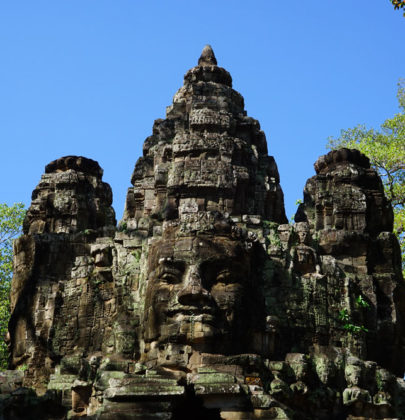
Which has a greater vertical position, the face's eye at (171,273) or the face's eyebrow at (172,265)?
the face's eyebrow at (172,265)

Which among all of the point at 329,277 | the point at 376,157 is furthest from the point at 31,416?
the point at 376,157

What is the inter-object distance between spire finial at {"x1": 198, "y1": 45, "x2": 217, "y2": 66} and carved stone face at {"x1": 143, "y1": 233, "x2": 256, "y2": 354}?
6.61 m

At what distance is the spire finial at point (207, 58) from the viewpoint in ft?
69.5

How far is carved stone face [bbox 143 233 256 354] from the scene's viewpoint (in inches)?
575

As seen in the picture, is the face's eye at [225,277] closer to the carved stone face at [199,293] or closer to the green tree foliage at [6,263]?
the carved stone face at [199,293]

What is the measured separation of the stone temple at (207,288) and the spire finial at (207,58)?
76 mm

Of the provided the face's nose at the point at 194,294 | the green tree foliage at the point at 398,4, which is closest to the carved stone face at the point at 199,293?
the face's nose at the point at 194,294

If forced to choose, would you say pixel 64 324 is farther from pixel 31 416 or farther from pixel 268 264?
pixel 268 264

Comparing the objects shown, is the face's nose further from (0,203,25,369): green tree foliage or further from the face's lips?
(0,203,25,369): green tree foliage

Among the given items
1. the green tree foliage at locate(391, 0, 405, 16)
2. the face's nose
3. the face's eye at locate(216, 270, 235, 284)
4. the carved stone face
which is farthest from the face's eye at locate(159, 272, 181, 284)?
the green tree foliage at locate(391, 0, 405, 16)

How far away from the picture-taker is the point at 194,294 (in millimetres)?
14711

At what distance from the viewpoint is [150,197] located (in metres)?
18.6

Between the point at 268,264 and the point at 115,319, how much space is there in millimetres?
2980

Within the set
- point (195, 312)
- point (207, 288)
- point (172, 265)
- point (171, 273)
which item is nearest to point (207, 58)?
point (172, 265)
